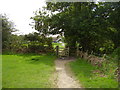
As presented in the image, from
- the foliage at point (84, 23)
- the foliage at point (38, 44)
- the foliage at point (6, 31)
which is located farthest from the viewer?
the foliage at point (6, 31)

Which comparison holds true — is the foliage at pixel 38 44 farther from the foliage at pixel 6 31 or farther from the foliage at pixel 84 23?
the foliage at pixel 6 31

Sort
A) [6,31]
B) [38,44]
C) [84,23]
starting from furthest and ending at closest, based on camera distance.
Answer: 1. [6,31]
2. [38,44]
3. [84,23]

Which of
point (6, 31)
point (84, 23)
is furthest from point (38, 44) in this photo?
point (84, 23)

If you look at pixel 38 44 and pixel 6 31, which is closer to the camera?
pixel 38 44

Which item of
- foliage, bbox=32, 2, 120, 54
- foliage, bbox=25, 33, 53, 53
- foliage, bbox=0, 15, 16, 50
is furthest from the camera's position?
foliage, bbox=0, 15, 16, 50

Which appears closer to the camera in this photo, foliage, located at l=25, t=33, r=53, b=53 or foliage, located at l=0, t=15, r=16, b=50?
foliage, located at l=25, t=33, r=53, b=53

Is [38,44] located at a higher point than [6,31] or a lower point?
lower

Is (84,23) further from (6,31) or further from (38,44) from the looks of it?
(6,31)

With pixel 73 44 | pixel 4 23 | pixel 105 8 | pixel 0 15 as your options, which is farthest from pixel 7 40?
pixel 105 8

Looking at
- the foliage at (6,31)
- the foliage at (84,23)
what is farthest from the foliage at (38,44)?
the foliage at (6,31)

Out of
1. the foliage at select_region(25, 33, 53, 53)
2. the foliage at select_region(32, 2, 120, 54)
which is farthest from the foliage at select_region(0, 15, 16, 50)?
the foliage at select_region(32, 2, 120, 54)

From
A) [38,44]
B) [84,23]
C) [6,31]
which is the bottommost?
[38,44]

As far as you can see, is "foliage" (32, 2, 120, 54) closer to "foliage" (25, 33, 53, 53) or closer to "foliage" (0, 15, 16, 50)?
"foliage" (25, 33, 53, 53)

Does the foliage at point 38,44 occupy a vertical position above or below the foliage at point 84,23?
below
